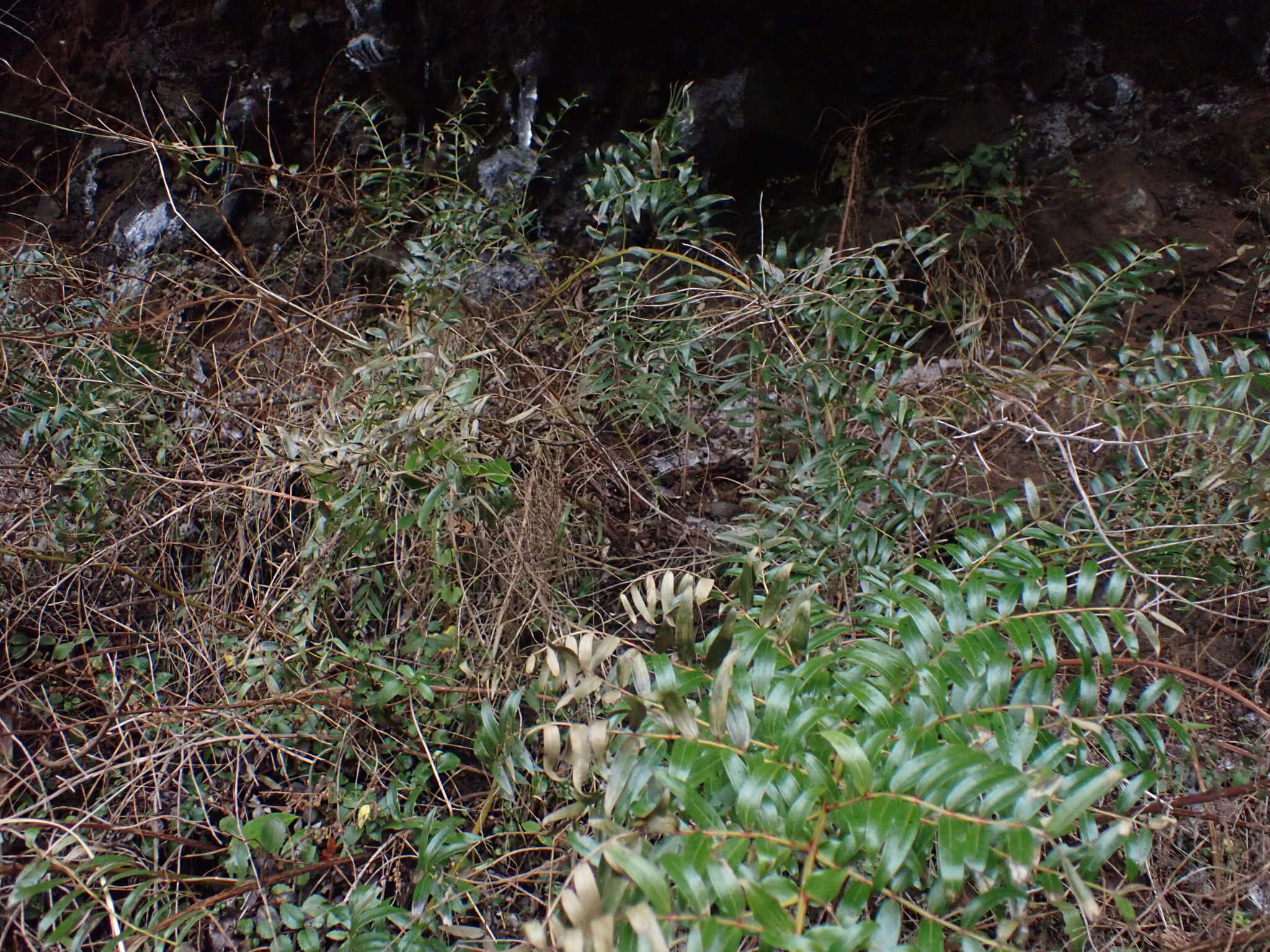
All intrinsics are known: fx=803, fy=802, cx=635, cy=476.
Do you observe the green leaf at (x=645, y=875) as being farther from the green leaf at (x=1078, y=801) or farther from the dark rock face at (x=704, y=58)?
the dark rock face at (x=704, y=58)

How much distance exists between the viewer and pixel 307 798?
1.88m

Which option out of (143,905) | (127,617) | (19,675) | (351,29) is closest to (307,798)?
(143,905)

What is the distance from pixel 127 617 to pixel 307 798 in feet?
2.54

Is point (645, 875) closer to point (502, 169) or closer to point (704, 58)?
point (502, 169)

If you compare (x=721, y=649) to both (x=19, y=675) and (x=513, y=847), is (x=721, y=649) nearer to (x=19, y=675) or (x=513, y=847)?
(x=513, y=847)

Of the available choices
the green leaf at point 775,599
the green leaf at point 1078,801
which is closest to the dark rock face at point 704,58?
the green leaf at point 775,599

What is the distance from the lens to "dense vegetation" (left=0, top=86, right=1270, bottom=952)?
2.91 feet

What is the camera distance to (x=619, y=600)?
1.28m

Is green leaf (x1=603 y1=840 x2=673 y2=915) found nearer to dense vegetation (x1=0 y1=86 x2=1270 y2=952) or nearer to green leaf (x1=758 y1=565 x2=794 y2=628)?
dense vegetation (x1=0 y1=86 x2=1270 y2=952)

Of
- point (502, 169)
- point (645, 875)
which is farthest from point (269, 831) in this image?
point (502, 169)

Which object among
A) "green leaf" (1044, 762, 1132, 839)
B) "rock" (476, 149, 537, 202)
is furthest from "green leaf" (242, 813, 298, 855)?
"rock" (476, 149, 537, 202)

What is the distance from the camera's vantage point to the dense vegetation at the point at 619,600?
0.89 meters

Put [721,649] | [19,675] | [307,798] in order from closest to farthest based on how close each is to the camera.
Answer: [721,649]
[307,798]
[19,675]

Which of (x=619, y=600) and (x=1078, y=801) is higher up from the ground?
(x=1078, y=801)
